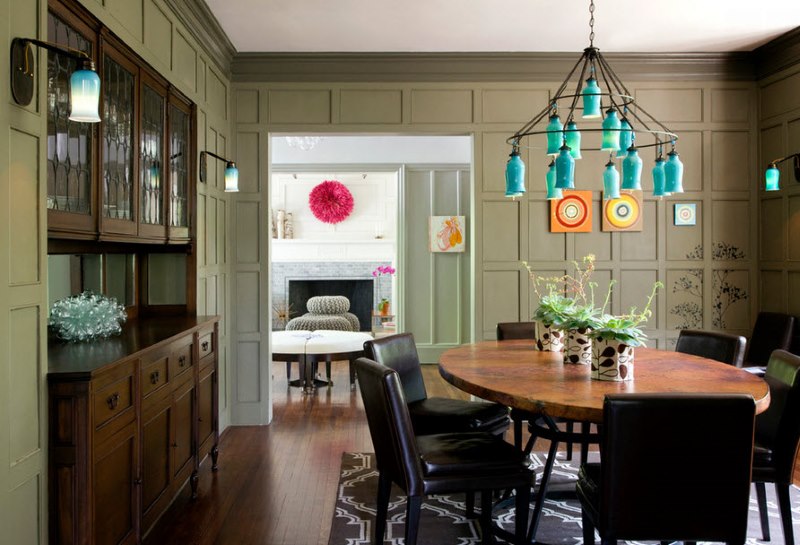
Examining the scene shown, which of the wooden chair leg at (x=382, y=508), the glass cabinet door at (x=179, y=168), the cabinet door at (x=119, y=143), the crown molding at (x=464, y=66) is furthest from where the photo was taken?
the crown molding at (x=464, y=66)

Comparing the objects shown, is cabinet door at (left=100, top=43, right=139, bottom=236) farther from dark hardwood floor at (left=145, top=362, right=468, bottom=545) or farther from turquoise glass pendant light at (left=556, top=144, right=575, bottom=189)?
turquoise glass pendant light at (left=556, top=144, right=575, bottom=189)

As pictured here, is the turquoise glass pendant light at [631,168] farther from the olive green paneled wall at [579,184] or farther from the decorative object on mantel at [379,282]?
the decorative object on mantel at [379,282]

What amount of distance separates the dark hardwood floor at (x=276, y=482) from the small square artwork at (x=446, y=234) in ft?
7.78

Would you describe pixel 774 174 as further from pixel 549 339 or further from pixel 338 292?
pixel 338 292

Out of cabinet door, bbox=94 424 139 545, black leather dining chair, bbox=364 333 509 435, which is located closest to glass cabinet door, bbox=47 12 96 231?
cabinet door, bbox=94 424 139 545

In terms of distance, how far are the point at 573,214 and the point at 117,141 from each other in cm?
341

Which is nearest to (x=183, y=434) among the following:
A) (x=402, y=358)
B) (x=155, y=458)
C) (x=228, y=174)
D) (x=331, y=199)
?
(x=155, y=458)

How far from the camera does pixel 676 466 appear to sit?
2037 mm

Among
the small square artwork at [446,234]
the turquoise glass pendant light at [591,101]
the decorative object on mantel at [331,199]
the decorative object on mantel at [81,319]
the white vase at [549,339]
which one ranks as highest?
the decorative object on mantel at [331,199]

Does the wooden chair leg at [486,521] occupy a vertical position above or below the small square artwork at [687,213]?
below

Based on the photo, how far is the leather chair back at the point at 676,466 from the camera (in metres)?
2.01

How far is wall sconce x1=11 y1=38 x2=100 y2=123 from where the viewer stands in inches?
76.5

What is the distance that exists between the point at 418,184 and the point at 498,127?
8.36 feet

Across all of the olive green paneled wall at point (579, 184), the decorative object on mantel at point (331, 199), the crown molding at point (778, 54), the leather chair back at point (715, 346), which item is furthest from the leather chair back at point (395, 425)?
the decorative object on mantel at point (331, 199)
